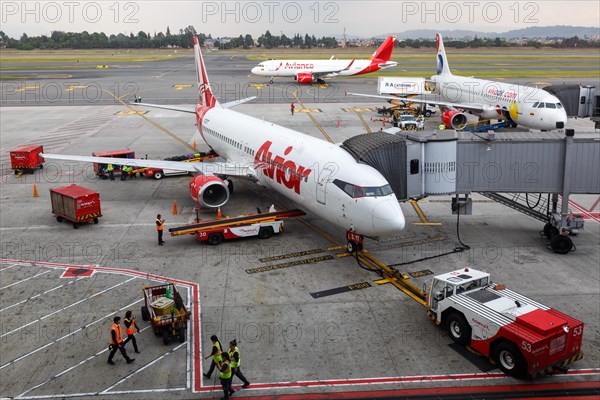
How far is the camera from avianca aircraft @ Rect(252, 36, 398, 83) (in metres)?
115

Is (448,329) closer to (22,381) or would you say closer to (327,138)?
(22,381)

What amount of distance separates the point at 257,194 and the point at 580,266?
20877 millimetres

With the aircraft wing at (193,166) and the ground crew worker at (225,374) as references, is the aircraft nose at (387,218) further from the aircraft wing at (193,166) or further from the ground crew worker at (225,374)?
the aircraft wing at (193,166)

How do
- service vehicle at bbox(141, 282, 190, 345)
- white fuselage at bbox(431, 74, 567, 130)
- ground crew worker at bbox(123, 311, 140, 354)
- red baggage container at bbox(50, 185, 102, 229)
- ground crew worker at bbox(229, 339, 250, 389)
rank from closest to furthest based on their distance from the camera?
1. ground crew worker at bbox(229, 339, 250, 389)
2. ground crew worker at bbox(123, 311, 140, 354)
3. service vehicle at bbox(141, 282, 190, 345)
4. red baggage container at bbox(50, 185, 102, 229)
5. white fuselage at bbox(431, 74, 567, 130)

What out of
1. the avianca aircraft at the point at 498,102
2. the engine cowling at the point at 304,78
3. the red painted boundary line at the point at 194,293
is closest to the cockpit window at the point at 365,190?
the red painted boundary line at the point at 194,293

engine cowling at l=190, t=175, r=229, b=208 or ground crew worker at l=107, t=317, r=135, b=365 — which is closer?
ground crew worker at l=107, t=317, r=135, b=365

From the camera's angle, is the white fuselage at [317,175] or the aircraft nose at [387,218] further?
the white fuselage at [317,175]

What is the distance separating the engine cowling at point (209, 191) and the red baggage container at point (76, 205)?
225 inches

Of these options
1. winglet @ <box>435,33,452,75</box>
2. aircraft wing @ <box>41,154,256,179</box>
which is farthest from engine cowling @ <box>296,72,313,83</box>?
aircraft wing @ <box>41,154,256,179</box>

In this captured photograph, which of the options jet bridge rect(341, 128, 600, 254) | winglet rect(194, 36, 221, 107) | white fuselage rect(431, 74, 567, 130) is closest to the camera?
jet bridge rect(341, 128, 600, 254)

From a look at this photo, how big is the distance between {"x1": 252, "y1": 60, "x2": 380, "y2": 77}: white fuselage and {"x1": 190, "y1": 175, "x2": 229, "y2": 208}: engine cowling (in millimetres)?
85720

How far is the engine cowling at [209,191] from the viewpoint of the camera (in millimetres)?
33031

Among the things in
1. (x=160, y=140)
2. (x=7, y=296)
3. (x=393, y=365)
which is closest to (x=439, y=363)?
(x=393, y=365)

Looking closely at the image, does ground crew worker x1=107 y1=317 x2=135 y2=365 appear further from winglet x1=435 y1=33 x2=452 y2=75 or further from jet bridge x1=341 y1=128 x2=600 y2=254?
winglet x1=435 y1=33 x2=452 y2=75
